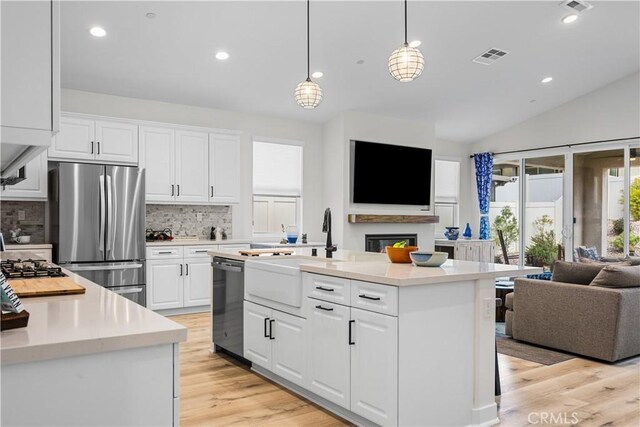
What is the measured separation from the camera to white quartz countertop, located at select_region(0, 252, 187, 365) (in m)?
1.18

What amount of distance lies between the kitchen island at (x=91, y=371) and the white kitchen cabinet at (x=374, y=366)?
4.52 ft

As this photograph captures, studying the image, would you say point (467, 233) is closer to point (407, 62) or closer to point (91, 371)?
point (407, 62)

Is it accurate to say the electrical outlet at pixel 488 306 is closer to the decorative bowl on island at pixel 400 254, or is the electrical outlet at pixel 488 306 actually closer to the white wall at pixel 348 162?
the decorative bowl on island at pixel 400 254

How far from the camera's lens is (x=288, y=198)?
7559 millimetres

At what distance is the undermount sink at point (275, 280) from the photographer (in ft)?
10.6

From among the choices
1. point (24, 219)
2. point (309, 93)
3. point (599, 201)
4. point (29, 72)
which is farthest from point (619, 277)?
point (24, 219)

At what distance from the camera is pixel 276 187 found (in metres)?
7.43

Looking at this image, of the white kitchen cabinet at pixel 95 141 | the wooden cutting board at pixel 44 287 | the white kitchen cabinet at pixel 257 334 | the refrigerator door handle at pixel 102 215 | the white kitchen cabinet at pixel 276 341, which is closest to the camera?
the wooden cutting board at pixel 44 287

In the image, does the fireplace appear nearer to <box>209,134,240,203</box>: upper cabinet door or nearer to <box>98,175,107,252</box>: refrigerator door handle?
<box>209,134,240,203</box>: upper cabinet door

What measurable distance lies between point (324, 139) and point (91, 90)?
3.46 metres

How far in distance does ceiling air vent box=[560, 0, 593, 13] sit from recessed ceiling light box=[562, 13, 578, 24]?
9cm

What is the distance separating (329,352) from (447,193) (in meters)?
7.02

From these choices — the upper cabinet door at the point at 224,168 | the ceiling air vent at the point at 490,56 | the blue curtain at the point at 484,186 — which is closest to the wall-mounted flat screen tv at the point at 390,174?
the blue curtain at the point at 484,186

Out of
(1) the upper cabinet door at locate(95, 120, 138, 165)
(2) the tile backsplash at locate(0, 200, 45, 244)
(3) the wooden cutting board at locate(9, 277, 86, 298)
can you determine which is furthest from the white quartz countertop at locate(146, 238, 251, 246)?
(3) the wooden cutting board at locate(9, 277, 86, 298)
